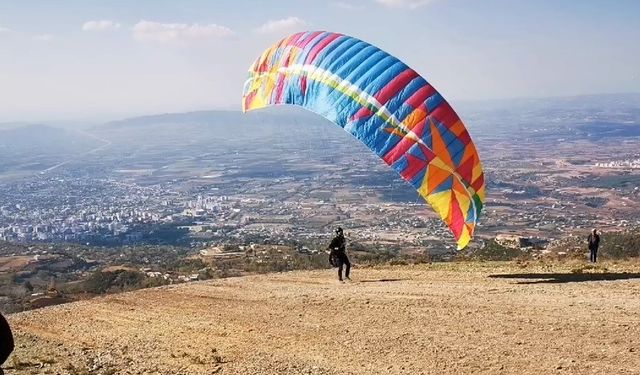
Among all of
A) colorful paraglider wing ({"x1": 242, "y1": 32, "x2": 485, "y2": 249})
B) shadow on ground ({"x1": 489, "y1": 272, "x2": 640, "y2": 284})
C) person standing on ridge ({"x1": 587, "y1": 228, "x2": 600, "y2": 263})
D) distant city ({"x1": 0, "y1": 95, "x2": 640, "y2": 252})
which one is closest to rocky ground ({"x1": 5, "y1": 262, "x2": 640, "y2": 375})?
shadow on ground ({"x1": 489, "y1": 272, "x2": 640, "y2": 284})

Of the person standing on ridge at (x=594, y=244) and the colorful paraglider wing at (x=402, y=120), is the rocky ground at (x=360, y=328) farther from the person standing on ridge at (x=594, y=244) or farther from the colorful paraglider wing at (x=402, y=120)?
the person standing on ridge at (x=594, y=244)

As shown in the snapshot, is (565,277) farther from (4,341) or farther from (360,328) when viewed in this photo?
(4,341)

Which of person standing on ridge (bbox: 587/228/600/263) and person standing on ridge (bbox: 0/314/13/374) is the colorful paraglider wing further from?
person standing on ridge (bbox: 0/314/13/374)

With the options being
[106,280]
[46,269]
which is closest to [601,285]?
[106,280]

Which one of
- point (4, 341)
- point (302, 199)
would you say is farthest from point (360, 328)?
point (302, 199)

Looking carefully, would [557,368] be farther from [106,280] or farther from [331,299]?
[106,280]

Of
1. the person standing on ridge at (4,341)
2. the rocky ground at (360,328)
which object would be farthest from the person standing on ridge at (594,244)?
the person standing on ridge at (4,341)
